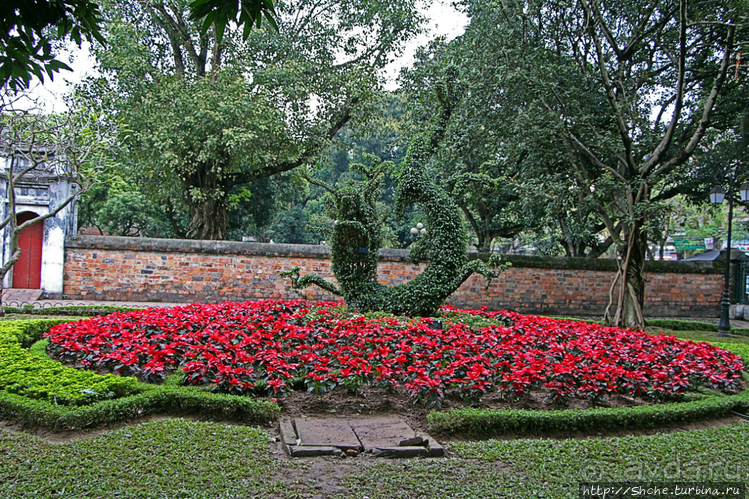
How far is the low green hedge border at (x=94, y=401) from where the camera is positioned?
3990mm

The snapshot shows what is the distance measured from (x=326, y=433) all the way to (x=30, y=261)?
43.4ft

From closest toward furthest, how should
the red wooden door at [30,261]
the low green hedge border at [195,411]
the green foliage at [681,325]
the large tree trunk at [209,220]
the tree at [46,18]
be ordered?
the tree at [46,18], the low green hedge border at [195,411], the green foliage at [681,325], the red wooden door at [30,261], the large tree trunk at [209,220]

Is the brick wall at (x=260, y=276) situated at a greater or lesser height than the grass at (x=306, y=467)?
greater

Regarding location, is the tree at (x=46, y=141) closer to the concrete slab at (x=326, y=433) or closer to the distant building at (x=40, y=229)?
the distant building at (x=40, y=229)

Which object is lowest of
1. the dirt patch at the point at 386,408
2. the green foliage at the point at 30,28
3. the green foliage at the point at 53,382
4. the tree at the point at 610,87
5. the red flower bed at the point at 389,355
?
the dirt patch at the point at 386,408

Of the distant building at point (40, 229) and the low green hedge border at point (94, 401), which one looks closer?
the low green hedge border at point (94, 401)

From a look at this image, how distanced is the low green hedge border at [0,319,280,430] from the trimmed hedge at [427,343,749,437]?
1439 millimetres

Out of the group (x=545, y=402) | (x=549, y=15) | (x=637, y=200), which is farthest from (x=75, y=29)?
(x=549, y=15)

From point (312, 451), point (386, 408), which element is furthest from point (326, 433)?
point (386, 408)

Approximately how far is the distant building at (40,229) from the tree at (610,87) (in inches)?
428

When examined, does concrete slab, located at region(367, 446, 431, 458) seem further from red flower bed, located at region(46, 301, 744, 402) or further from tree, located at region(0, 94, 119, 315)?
tree, located at region(0, 94, 119, 315)

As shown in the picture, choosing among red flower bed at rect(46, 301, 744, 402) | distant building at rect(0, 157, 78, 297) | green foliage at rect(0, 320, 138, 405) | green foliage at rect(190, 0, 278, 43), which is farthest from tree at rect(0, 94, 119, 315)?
green foliage at rect(190, 0, 278, 43)

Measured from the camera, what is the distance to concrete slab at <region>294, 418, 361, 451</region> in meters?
3.82

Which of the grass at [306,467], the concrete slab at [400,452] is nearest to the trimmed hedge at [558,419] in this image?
the grass at [306,467]
